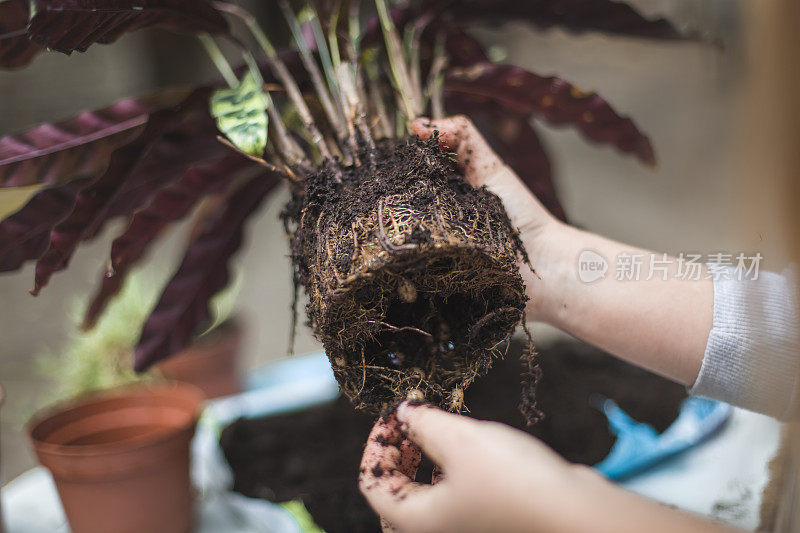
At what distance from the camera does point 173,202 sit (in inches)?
31.9

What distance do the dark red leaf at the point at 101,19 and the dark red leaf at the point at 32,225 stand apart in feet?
0.73

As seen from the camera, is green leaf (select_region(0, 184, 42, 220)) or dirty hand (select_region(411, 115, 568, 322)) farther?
green leaf (select_region(0, 184, 42, 220))

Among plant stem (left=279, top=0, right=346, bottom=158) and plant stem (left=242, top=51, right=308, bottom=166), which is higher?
plant stem (left=279, top=0, right=346, bottom=158)

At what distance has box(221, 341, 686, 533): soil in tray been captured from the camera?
0.84 meters

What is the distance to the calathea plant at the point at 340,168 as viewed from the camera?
1.75ft

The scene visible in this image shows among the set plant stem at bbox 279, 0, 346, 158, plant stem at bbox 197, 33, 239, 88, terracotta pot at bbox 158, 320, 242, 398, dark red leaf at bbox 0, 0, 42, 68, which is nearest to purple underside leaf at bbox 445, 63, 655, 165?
plant stem at bbox 279, 0, 346, 158

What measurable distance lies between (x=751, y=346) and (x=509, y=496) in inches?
17.6

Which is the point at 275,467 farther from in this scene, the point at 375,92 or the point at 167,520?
the point at 375,92

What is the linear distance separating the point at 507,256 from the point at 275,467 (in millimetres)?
607

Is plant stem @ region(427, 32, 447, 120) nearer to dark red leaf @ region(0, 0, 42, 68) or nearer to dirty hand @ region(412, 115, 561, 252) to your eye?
dirty hand @ region(412, 115, 561, 252)

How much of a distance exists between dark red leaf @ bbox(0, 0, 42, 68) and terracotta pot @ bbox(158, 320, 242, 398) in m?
0.81

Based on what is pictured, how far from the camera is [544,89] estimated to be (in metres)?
0.81

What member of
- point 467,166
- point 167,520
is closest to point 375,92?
point 467,166

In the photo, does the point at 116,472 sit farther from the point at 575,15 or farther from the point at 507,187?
the point at 575,15
